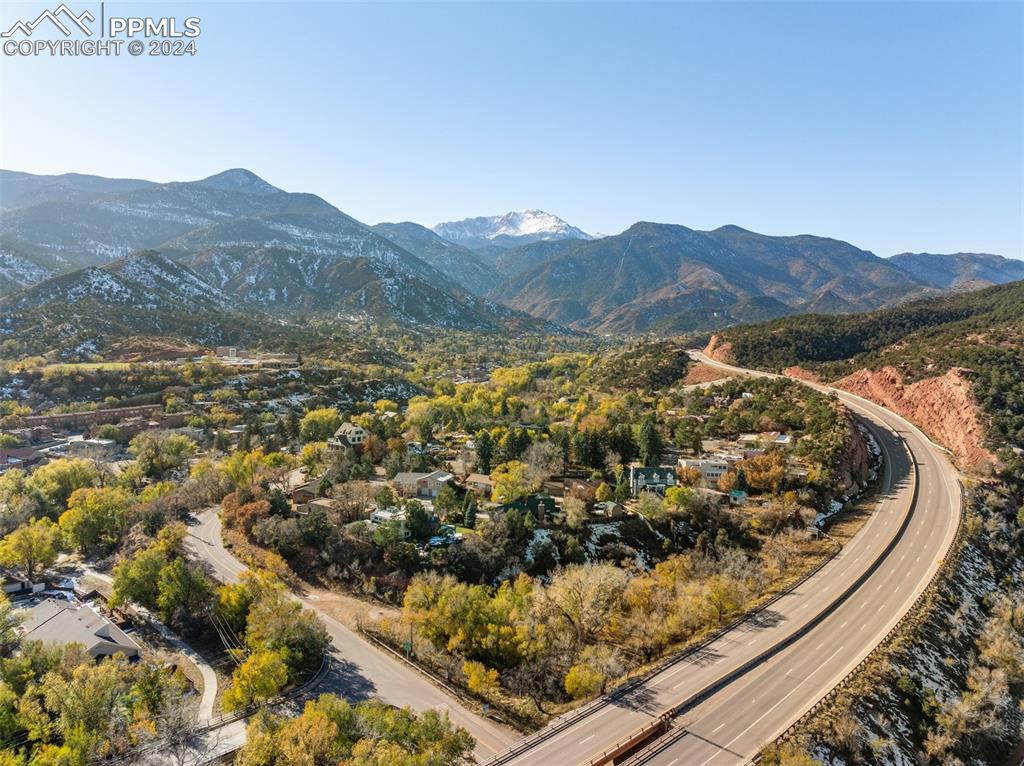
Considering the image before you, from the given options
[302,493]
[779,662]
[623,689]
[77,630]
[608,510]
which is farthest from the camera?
[302,493]

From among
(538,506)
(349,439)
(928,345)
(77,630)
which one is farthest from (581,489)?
(928,345)

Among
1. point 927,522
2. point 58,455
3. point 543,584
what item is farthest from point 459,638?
point 58,455

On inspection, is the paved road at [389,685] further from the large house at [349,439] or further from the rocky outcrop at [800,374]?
the rocky outcrop at [800,374]

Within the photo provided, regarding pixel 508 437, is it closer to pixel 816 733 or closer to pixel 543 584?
pixel 543 584

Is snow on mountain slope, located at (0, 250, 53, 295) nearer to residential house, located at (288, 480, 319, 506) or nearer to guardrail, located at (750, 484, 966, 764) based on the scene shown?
residential house, located at (288, 480, 319, 506)

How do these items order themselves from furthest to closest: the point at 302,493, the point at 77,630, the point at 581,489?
the point at 581,489, the point at 302,493, the point at 77,630

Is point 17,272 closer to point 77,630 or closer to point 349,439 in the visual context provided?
point 349,439
